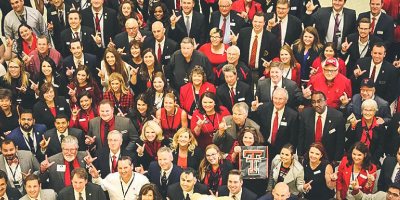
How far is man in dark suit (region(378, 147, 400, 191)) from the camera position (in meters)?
8.53

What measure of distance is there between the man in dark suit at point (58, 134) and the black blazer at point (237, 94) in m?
1.81

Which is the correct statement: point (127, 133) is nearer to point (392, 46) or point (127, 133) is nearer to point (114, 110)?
point (114, 110)

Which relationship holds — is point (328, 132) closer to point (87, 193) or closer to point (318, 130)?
point (318, 130)

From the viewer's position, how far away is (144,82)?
32.0 feet

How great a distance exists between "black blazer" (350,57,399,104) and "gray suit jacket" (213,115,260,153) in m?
1.69

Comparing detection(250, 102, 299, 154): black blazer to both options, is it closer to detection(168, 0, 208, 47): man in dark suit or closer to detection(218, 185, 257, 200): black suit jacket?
detection(218, 185, 257, 200): black suit jacket

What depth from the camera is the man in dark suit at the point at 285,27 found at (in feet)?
33.5

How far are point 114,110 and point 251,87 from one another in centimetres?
189

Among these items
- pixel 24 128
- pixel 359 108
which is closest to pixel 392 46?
pixel 359 108

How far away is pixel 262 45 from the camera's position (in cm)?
1005

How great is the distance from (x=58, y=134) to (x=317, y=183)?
10.2 feet

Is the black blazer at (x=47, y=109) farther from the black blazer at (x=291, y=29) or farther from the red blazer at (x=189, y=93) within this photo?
the black blazer at (x=291, y=29)

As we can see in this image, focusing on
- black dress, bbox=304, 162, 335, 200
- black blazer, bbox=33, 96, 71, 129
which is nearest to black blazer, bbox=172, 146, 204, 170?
black dress, bbox=304, 162, 335, 200

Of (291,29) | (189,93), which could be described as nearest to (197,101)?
(189,93)
